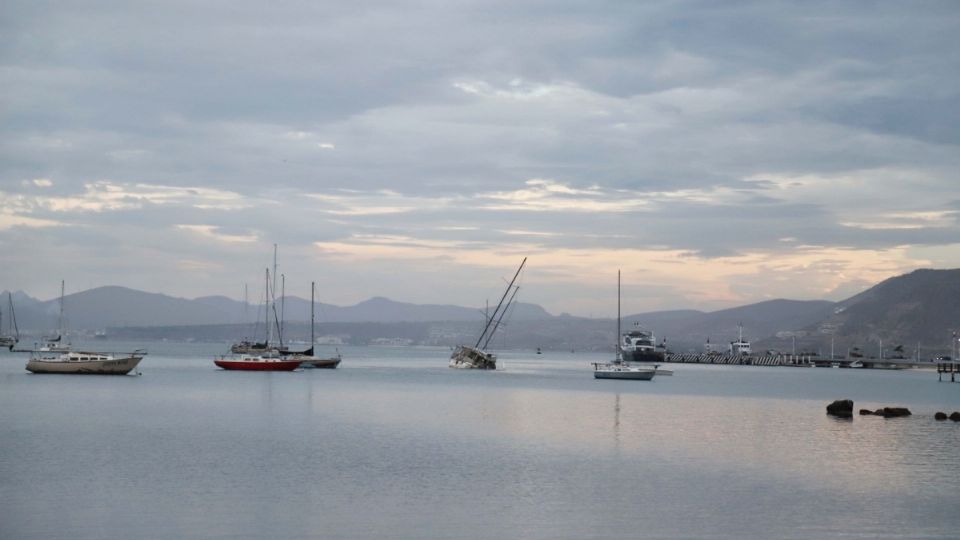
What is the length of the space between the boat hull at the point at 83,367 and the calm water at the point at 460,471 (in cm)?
3214

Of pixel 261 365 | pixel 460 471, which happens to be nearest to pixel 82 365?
pixel 261 365

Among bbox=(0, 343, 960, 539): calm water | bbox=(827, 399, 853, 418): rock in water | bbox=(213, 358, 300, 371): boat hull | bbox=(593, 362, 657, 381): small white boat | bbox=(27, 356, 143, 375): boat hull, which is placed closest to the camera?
bbox=(0, 343, 960, 539): calm water

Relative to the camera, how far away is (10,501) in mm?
30125

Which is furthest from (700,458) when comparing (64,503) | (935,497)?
(64,503)

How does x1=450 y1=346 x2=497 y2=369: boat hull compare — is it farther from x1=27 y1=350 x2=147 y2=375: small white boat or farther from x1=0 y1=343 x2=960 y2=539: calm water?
x1=0 y1=343 x2=960 y2=539: calm water

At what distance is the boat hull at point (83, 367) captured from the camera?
352 ft

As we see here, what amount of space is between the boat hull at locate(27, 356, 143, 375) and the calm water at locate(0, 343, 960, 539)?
32.1 m

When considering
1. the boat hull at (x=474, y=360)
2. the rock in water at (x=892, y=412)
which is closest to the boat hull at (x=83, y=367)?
the boat hull at (x=474, y=360)

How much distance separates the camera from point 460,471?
127 feet

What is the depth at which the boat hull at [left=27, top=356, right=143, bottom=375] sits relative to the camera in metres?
107

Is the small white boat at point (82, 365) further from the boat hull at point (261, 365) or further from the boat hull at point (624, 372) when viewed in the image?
the boat hull at point (624, 372)

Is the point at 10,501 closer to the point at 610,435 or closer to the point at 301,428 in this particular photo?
the point at 301,428

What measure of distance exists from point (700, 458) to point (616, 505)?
A: 1367 centimetres

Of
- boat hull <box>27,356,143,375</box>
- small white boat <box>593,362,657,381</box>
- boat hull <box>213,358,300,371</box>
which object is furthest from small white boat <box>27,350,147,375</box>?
small white boat <box>593,362,657,381</box>
